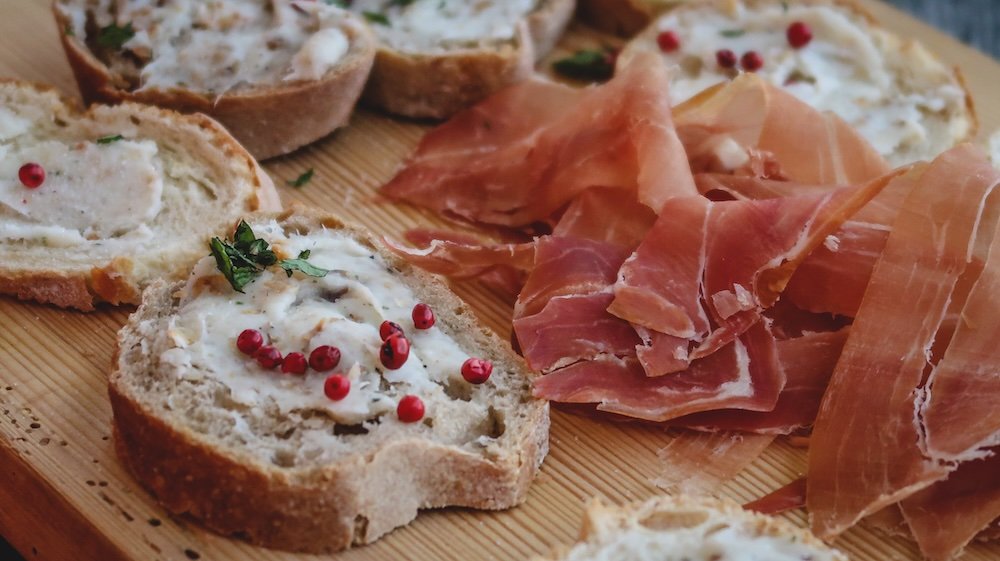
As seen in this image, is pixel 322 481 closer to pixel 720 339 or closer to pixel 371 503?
pixel 371 503

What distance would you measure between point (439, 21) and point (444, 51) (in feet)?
0.70

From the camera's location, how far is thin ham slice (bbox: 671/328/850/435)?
3678 mm

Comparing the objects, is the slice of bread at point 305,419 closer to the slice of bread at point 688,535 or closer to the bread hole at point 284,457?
the bread hole at point 284,457

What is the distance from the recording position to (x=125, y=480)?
10.9ft

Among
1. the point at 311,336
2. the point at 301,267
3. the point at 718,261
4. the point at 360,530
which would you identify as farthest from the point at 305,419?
the point at 718,261

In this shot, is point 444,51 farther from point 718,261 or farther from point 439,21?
point 718,261

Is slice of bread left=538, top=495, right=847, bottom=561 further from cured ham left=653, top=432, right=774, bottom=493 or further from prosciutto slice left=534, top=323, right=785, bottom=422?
prosciutto slice left=534, top=323, right=785, bottom=422

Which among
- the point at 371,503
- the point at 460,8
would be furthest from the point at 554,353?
the point at 460,8

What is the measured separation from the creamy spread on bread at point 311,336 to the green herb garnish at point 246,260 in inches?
1.2

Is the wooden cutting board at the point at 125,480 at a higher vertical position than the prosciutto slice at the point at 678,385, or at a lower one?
lower

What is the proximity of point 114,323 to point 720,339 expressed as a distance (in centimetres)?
207

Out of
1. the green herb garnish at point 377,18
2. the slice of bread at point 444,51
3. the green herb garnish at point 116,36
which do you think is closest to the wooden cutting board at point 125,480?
the slice of bread at point 444,51

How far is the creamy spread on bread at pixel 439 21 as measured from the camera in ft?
16.1

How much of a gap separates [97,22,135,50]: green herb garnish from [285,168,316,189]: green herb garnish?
0.86 m
